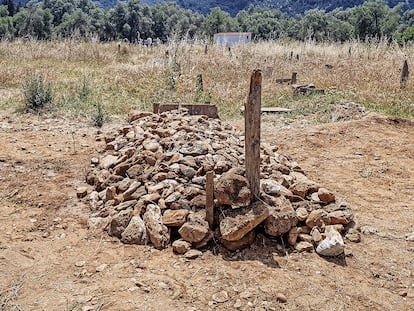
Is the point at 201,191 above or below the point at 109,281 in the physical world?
above

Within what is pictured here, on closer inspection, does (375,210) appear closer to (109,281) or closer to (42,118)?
(109,281)

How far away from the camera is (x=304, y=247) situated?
304cm

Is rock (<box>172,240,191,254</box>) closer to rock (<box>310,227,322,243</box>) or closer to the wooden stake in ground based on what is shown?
rock (<box>310,227,322,243</box>)

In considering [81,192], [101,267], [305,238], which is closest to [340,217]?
[305,238]

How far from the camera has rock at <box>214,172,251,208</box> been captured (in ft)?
9.96

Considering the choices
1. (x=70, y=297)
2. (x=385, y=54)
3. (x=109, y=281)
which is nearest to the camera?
(x=70, y=297)

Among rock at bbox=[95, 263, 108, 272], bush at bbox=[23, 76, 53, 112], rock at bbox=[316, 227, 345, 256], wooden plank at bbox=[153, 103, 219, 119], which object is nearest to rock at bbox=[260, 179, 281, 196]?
rock at bbox=[316, 227, 345, 256]

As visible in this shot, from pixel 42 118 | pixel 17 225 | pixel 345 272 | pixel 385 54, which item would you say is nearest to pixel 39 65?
pixel 42 118

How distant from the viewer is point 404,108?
8172mm

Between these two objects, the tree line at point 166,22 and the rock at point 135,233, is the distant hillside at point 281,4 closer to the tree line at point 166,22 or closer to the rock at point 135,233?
the tree line at point 166,22

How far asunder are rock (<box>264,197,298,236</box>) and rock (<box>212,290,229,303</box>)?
702 millimetres

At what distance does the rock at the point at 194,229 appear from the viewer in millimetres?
2984

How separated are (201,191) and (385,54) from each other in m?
11.2

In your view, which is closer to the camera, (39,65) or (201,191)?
(201,191)
